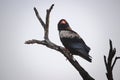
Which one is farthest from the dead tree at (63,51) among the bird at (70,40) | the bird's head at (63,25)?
the bird's head at (63,25)

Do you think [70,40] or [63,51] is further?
[70,40]

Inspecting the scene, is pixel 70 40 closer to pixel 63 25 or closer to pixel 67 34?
pixel 67 34

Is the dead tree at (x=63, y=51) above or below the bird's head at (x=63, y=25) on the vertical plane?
below

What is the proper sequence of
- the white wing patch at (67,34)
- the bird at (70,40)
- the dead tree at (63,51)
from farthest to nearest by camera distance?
the white wing patch at (67,34) < the bird at (70,40) < the dead tree at (63,51)

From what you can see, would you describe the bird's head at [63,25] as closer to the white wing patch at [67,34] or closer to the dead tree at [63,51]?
the white wing patch at [67,34]

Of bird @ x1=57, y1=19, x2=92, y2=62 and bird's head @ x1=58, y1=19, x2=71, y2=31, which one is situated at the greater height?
bird's head @ x1=58, y1=19, x2=71, y2=31

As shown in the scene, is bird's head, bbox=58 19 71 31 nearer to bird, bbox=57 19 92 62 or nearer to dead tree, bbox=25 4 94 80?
bird, bbox=57 19 92 62

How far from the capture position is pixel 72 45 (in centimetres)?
372

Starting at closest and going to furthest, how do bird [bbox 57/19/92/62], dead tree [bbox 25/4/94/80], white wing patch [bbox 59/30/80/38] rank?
dead tree [bbox 25/4/94/80] < bird [bbox 57/19/92/62] < white wing patch [bbox 59/30/80/38]

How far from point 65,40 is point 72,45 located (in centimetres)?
26

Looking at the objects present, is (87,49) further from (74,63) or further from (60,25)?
(74,63)

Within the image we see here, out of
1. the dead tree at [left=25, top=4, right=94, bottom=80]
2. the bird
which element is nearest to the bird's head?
the bird

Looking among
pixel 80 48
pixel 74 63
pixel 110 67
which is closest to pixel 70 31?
pixel 80 48

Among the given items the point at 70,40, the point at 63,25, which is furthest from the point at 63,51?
the point at 63,25
